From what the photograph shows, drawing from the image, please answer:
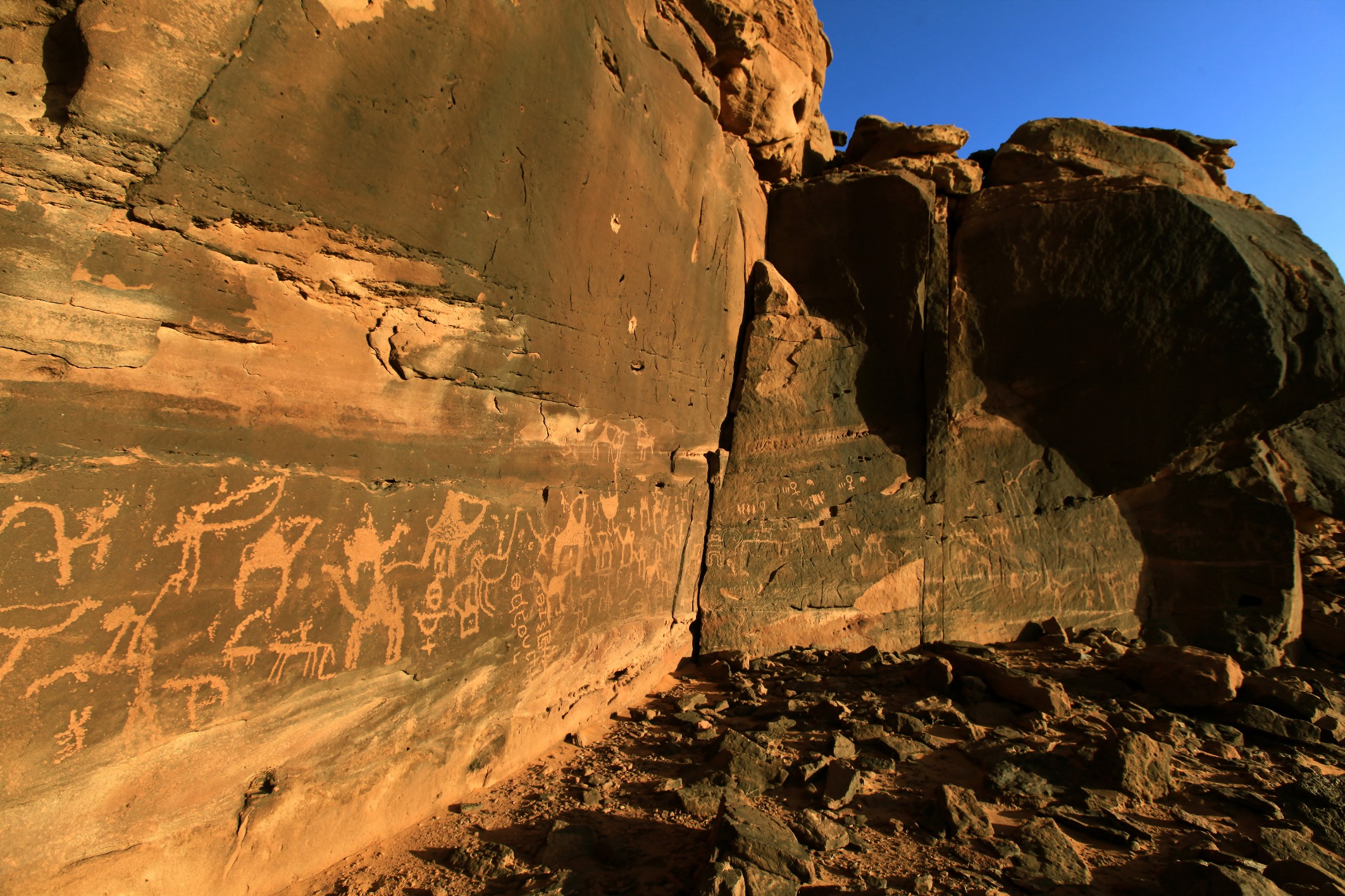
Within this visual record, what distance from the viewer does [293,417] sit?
77.1 inches

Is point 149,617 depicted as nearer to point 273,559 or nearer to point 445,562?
point 273,559

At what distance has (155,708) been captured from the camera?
165 cm

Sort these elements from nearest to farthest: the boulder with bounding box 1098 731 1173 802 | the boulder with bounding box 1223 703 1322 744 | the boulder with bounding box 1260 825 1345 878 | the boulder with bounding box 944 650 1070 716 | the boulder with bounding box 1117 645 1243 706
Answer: the boulder with bounding box 1260 825 1345 878, the boulder with bounding box 1098 731 1173 802, the boulder with bounding box 1223 703 1322 744, the boulder with bounding box 944 650 1070 716, the boulder with bounding box 1117 645 1243 706

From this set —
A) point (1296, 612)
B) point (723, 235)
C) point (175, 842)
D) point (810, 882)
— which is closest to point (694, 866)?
point (810, 882)

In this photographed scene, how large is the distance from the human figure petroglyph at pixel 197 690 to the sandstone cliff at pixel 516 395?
0.05ft

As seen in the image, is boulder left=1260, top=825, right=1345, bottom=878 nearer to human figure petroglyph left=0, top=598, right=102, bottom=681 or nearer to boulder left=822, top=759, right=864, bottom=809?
boulder left=822, top=759, right=864, bottom=809

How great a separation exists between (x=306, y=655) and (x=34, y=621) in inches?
24.4

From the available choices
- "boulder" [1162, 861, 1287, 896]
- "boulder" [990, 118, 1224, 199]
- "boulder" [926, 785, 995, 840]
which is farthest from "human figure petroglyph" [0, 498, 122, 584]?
"boulder" [990, 118, 1224, 199]

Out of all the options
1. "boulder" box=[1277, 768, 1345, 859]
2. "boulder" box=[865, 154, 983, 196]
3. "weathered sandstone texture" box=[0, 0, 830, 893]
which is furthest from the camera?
"boulder" box=[865, 154, 983, 196]

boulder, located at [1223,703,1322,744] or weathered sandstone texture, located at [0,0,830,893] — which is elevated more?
weathered sandstone texture, located at [0,0,830,893]

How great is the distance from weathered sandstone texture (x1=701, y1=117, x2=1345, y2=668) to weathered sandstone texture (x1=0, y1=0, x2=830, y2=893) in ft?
6.06

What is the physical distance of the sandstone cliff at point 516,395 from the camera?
1607 mm

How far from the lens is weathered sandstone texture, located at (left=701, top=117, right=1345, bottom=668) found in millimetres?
4508

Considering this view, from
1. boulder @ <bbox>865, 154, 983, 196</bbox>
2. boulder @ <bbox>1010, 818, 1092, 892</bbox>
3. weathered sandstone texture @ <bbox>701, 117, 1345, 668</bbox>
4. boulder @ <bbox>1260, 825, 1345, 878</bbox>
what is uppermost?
boulder @ <bbox>865, 154, 983, 196</bbox>
